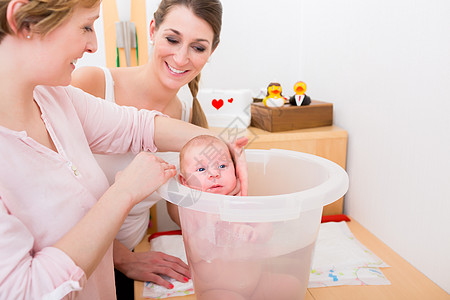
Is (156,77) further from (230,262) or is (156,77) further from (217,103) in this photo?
(230,262)

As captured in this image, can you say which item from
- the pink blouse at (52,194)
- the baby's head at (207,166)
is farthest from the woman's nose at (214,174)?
the pink blouse at (52,194)

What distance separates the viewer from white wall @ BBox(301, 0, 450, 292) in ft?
2.73

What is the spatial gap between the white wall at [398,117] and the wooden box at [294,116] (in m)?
0.06

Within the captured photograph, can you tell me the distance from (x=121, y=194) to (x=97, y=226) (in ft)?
0.24

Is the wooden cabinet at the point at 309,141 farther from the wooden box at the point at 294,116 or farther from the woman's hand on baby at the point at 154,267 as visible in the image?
the woman's hand on baby at the point at 154,267

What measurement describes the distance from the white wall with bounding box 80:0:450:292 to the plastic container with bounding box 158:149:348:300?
30 centimetres

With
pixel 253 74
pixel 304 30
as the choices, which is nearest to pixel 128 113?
pixel 253 74

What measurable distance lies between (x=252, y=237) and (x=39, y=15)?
50cm

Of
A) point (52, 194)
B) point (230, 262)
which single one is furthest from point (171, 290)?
point (52, 194)

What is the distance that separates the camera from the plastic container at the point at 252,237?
23.8 inches

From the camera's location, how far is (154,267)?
94cm

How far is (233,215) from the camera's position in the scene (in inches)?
Answer: 23.7

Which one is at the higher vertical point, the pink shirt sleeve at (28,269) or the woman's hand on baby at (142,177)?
the woman's hand on baby at (142,177)

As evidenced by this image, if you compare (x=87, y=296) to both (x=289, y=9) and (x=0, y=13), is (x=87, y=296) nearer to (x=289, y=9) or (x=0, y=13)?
(x=0, y=13)
